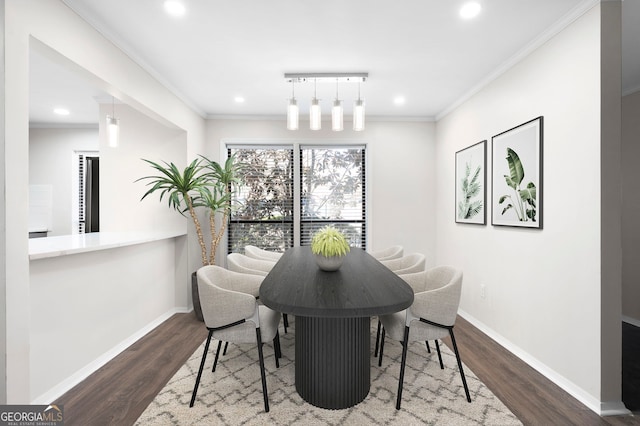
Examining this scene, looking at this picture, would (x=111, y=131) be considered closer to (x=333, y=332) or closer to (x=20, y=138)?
(x=20, y=138)

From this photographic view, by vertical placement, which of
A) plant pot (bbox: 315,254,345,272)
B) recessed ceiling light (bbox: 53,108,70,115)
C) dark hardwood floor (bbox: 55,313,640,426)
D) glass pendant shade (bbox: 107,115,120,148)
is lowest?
dark hardwood floor (bbox: 55,313,640,426)

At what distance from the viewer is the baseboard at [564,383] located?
204 cm

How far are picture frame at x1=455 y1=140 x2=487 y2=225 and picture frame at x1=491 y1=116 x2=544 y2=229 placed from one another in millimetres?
150

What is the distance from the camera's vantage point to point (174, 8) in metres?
2.23

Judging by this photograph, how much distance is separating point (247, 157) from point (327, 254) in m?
2.96

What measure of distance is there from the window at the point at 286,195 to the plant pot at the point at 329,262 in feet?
→ 7.94

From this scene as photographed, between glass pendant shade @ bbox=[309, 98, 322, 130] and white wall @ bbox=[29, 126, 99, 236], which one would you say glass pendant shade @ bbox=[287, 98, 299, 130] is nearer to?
glass pendant shade @ bbox=[309, 98, 322, 130]

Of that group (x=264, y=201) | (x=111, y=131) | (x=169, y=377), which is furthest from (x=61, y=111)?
(x=169, y=377)

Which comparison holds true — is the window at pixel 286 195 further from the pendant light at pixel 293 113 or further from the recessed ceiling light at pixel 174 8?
the recessed ceiling light at pixel 174 8

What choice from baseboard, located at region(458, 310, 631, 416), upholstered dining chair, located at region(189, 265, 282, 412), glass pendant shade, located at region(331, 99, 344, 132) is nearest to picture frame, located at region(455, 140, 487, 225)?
baseboard, located at region(458, 310, 631, 416)

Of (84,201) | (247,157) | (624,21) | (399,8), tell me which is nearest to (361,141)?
(247,157)

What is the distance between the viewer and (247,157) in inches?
192

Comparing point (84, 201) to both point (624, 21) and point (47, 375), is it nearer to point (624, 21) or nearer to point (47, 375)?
point (47, 375)

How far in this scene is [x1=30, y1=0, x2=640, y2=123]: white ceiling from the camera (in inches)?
88.4
